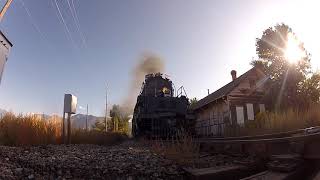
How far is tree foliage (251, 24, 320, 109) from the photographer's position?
90.2 ft

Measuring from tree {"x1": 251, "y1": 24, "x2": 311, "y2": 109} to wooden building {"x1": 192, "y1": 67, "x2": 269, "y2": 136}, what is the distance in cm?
135

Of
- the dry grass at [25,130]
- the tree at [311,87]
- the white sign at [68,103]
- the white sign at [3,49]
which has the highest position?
the tree at [311,87]

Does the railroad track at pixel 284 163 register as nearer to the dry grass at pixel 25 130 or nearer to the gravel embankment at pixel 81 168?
the gravel embankment at pixel 81 168

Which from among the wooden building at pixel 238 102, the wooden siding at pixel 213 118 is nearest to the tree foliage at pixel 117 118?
the wooden siding at pixel 213 118

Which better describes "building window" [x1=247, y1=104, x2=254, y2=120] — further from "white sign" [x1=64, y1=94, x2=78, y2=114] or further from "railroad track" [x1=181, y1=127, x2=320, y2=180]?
"railroad track" [x1=181, y1=127, x2=320, y2=180]

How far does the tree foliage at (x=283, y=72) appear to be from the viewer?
1083 inches

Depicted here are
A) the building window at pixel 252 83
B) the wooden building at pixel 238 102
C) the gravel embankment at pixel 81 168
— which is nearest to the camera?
the gravel embankment at pixel 81 168

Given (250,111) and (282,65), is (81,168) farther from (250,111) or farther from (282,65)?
(282,65)

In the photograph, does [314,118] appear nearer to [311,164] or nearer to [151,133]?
[311,164]

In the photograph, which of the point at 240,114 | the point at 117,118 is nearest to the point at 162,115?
the point at 240,114

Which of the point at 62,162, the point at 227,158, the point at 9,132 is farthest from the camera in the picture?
the point at 9,132

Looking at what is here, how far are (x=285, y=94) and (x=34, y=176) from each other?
27595 mm

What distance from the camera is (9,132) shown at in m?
7.96

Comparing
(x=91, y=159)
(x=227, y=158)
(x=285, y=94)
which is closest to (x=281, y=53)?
(x=285, y=94)
